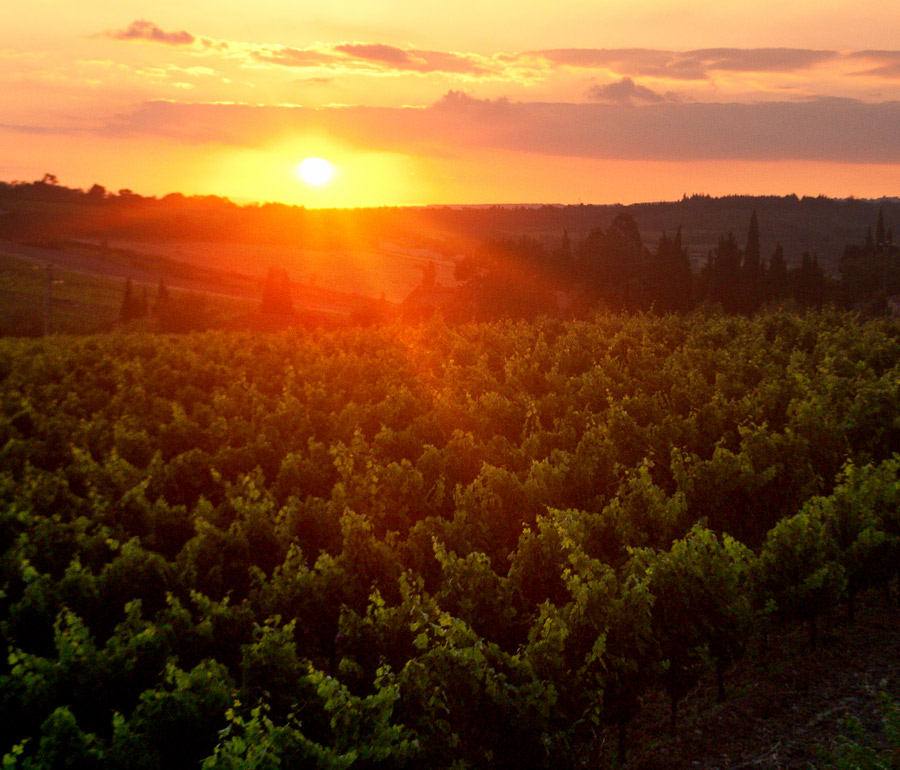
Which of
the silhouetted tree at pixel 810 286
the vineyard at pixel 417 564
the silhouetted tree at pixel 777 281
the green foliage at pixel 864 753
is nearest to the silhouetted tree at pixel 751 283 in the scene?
the silhouetted tree at pixel 777 281

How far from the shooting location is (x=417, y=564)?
444 inches

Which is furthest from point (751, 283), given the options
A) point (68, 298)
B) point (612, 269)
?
point (68, 298)

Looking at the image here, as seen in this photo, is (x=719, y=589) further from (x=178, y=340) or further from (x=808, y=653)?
(x=178, y=340)

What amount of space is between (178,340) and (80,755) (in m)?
25.3

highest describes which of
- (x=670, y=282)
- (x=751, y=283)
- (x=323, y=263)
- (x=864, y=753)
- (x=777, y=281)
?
(x=777, y=281)

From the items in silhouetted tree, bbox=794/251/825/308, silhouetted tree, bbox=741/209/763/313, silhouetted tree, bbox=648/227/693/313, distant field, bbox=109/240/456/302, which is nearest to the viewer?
silhouetted tree, bbox=648/227/693/313

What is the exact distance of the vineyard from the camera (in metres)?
7.69

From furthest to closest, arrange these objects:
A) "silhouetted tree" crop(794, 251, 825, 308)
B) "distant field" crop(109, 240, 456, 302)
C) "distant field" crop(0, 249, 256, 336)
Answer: "distant field" crop(109, 240, 456, 302), "distant field" crop(0, 249, 256, 336), "silhouetted tree" crop(794, 251, 825, 308)

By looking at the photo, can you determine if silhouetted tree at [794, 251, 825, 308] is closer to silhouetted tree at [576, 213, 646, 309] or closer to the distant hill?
silhouetted tree at [576, 213, 646, 309]

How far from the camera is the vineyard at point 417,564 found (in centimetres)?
769

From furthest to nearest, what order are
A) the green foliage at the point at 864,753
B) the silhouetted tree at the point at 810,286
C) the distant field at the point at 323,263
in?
the distant field at the point at 323,263, the silhouetted tree at the point at 810,286, the green foliage at the point at 864,753

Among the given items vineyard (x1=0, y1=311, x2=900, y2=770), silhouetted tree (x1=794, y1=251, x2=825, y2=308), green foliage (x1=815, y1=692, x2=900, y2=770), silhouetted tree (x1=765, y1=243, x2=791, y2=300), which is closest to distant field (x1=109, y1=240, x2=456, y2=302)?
silhouetted tree (x1=765, y1=243, x2=791, y2=300)

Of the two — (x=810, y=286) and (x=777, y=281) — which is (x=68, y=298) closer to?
(x=777, y=281)

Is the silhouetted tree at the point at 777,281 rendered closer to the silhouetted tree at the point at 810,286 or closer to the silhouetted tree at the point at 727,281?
the silhouetted tree at the point at 810,286
